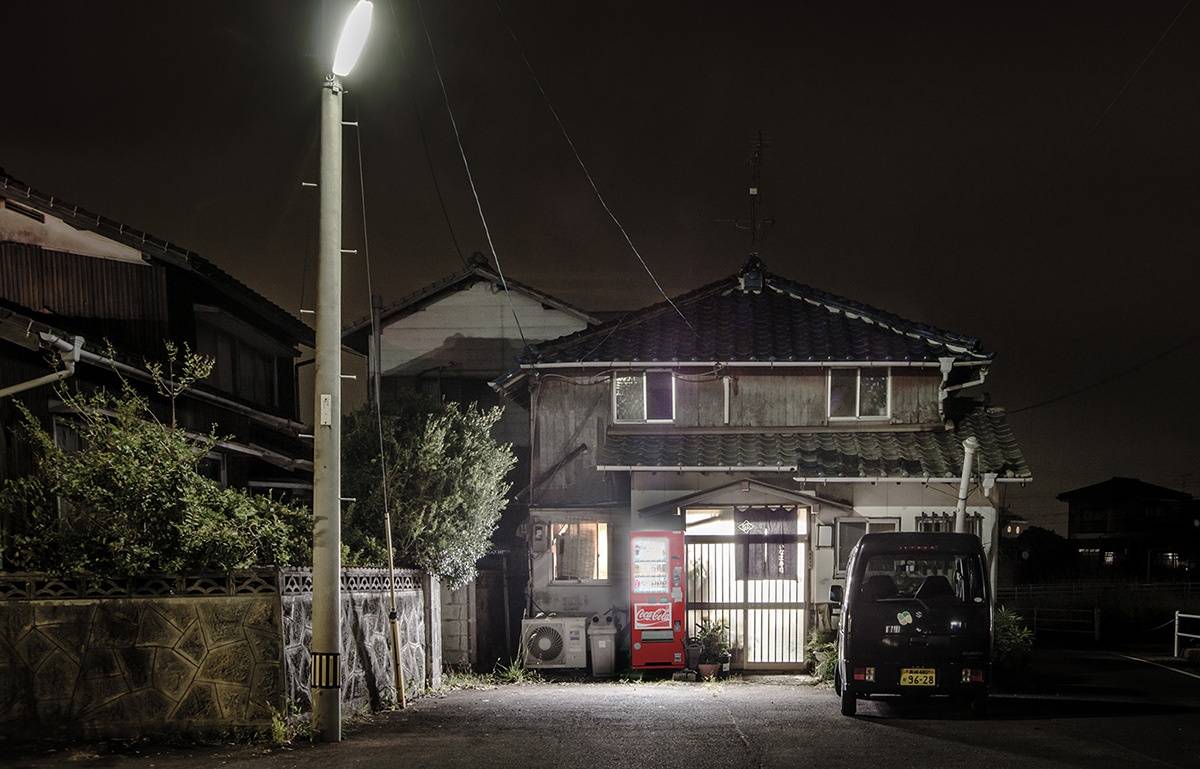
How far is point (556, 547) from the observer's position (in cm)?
2064

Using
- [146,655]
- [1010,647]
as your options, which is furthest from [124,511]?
[1010,647]

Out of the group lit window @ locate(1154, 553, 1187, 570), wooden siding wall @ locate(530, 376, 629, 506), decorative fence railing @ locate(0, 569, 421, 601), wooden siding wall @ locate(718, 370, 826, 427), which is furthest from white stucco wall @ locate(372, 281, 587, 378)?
lit window @ locate(1154, 553, 1187, 570)

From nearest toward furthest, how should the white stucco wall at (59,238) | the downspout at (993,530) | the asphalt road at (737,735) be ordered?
the asphalt road at (737,735) → the white stucco wall at (59,238) → the downspout at (993,530)

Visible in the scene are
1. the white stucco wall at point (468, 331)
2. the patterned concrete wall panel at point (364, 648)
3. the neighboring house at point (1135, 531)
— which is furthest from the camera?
the neighboring house at point (1135, 531)

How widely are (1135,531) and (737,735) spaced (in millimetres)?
65007

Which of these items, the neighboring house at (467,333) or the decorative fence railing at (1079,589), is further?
the decorative fence railing at (1079,589)

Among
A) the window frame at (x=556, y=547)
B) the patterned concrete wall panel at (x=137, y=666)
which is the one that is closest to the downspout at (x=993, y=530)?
the window frame at (x=556, y=547)

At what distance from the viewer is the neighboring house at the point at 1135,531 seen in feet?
213

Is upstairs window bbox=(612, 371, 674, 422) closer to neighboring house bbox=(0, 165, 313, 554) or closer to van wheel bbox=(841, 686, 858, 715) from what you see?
neighboring house bbox=(0, 165, 313, 554)

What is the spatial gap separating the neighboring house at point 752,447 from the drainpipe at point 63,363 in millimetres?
8996

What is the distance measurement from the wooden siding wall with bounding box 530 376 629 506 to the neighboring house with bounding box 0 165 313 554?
4733 mm

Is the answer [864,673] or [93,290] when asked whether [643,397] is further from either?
[93,290]

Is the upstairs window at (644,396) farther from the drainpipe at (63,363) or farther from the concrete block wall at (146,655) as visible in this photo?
the concrete block wall at (146,655)

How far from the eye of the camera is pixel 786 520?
19484mm
